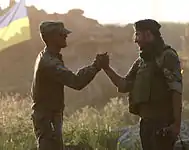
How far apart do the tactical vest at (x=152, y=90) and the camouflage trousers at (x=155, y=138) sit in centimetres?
11

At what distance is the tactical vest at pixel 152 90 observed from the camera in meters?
4.89

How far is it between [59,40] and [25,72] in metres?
22.7

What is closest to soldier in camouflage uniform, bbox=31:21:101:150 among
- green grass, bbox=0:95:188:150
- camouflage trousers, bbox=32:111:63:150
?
camouflage trousers, bbox=32:111:63:150

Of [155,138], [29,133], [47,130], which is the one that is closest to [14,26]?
[29,133]

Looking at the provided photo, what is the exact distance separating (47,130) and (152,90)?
1325 millimetres

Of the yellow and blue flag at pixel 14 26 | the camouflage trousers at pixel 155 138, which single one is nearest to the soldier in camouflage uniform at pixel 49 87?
the camouflage trousers at pixel 155 138

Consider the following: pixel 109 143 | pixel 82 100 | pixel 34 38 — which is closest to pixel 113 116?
pixel 109 143

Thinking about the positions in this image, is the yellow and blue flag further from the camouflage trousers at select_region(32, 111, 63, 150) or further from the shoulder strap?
the shoulder strap

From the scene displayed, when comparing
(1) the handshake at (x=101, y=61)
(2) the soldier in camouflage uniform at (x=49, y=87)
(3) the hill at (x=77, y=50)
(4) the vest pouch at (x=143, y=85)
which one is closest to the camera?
(4) the vest pouch at (x=143, y=85)

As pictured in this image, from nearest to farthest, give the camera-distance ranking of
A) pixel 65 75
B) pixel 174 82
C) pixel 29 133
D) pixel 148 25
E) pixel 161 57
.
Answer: pixel 174 82, pixel 161 57, pixel 148 25, pixel 65 75, pixel 29 133

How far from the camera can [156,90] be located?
4910 mm

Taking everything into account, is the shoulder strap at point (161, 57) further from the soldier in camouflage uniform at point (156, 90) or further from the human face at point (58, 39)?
the human face at point (58, 39)

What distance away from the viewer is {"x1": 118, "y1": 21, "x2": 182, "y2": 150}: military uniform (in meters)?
4.78

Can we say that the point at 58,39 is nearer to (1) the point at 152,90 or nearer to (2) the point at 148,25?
(2) the point at 148,25
